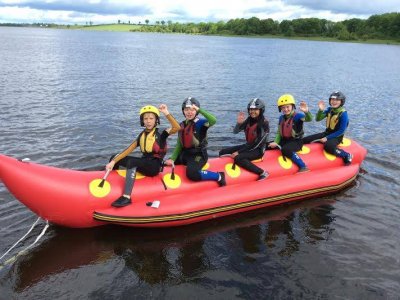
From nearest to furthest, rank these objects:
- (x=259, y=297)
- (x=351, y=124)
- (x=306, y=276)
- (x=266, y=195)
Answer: (x=259, y=297), (x=306, y=276), (x=266, y=195), (x=351, y=124)

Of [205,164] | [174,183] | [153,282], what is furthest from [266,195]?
[153,282]

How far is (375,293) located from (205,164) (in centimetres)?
308

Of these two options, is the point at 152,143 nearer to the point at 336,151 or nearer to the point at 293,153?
the point at 293,153

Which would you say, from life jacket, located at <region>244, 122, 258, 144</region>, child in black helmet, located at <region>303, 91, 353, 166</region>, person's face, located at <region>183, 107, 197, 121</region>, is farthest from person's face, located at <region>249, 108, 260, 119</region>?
child in black helmet, located at <region>303, 91, 353, 166</region>

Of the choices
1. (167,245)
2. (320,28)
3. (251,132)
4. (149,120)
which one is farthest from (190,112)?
(320,28)

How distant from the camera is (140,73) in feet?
73.0

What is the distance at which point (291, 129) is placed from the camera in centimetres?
721

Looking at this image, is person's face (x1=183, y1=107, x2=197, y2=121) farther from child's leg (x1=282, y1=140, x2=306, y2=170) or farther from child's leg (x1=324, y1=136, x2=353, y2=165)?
child's leg (x1=324, y1=136, x2=353, y2=165)

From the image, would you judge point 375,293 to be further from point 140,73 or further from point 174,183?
point 140,73

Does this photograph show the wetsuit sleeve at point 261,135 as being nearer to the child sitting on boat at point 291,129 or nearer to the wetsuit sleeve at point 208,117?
the child sitting on boat at point 291,129

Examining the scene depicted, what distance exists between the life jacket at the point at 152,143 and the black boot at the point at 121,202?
782 millimetres

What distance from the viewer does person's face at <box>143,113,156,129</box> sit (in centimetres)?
573

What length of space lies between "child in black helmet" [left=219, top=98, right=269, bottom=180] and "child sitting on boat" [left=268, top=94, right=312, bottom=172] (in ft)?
2.01

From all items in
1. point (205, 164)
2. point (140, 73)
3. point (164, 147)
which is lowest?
point (140, 73)
